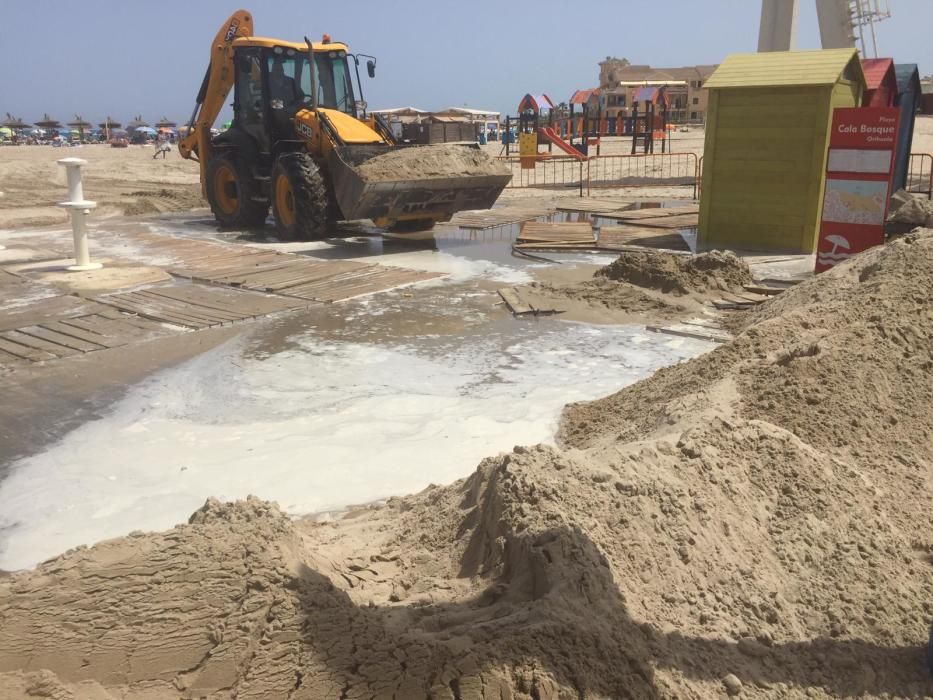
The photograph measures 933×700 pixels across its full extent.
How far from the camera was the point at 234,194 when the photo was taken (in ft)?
45.8

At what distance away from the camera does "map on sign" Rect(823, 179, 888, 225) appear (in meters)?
8.61

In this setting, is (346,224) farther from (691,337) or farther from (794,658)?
(794,658)

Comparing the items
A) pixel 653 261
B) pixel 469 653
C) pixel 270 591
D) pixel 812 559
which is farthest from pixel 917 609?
pixel 653 261

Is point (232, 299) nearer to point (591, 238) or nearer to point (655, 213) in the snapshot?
point (591, 238)

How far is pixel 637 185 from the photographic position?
71.3ft

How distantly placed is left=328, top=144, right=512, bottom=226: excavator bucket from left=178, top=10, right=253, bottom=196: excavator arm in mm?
3554

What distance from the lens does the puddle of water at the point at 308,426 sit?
402 cm

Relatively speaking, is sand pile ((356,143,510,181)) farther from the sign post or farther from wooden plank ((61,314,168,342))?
the sign post

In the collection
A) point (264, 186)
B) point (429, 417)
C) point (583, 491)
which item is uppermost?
point (264, 186)

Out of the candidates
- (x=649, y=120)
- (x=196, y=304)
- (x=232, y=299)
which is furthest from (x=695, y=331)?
(x=649, y=120)

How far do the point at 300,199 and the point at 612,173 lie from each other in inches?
644

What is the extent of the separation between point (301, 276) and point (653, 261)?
415 centimetres

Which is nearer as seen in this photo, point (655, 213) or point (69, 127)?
point (655, 213)

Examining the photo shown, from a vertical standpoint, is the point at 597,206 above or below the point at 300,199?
below
